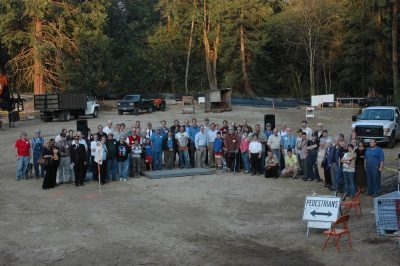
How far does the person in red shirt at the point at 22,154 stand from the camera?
18805 millimetres

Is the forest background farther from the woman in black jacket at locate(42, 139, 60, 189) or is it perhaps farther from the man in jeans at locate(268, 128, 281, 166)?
the woman in black jacket at locate(42, 139, 60, 189)

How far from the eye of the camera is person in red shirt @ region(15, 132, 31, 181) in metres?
18.8

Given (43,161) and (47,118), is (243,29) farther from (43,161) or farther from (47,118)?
(43,161)

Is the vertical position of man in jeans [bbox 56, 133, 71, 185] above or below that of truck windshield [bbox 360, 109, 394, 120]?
below

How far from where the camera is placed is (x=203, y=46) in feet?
239

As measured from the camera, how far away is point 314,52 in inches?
2420

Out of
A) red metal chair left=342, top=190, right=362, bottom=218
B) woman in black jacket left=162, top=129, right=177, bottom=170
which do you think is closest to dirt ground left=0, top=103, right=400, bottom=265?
red metal chair left=342, top=190, right=362, bottom=218

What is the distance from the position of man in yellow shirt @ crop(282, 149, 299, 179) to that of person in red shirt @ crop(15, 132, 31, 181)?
29.9 ft

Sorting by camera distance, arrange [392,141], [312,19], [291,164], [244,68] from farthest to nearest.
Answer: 1. [244,68]
2. [312,19]
3. [392,141]
4. [291,164]

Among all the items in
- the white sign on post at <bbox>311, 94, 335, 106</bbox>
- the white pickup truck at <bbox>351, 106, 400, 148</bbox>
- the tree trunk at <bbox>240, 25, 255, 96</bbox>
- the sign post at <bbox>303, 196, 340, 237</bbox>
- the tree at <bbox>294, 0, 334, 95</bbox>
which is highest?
the tree at <bbox>294, 0, 334, 95</bbox>

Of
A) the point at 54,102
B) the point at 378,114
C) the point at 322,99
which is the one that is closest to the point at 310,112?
the point at 322,99

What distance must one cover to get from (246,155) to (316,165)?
9.39ft

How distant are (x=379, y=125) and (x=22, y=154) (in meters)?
15.7

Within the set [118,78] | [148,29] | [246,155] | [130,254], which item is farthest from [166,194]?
[148,29]
